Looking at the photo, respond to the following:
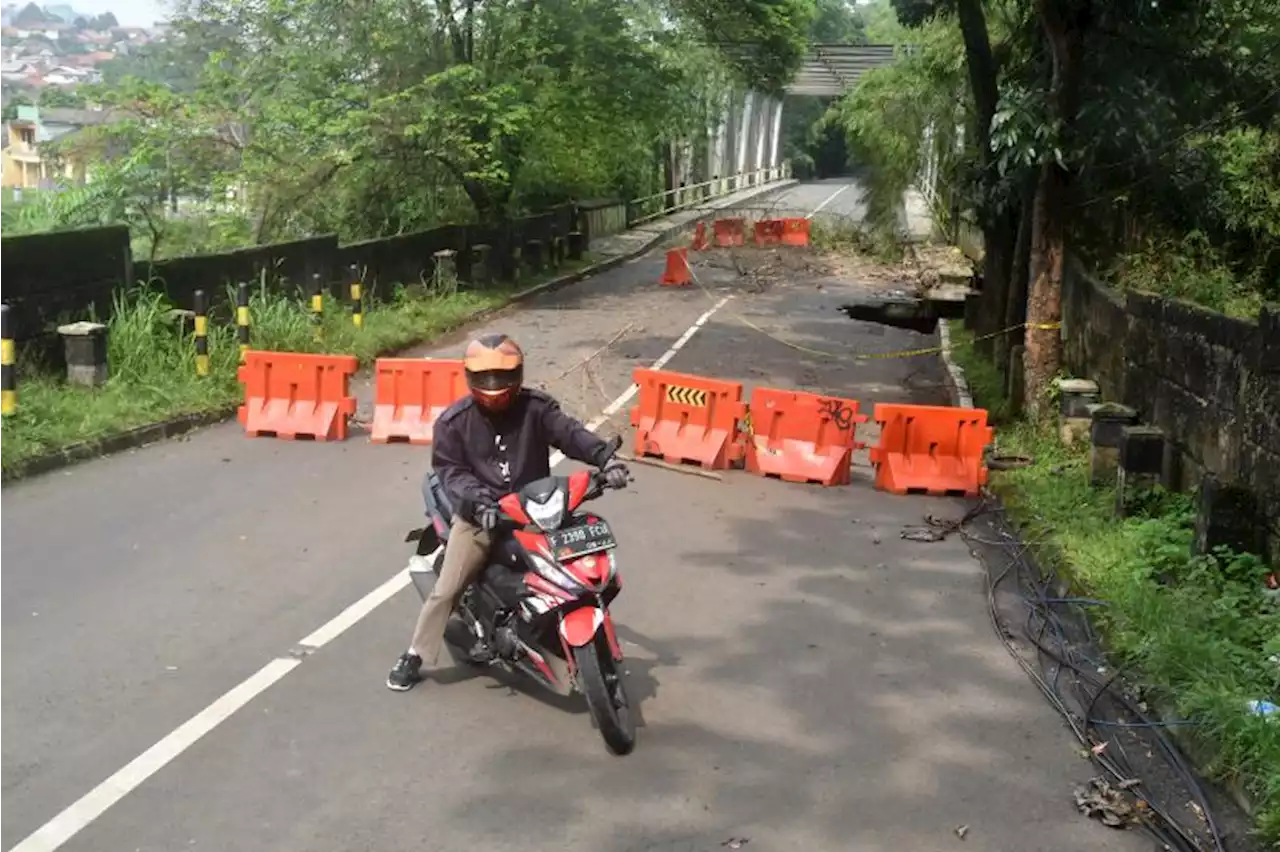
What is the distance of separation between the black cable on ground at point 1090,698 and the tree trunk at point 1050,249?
13.8 ft

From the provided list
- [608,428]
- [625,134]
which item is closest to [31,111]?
[625,134]

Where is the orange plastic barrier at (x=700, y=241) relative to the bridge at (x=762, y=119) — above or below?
below

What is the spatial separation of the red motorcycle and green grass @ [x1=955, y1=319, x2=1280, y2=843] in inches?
96.4

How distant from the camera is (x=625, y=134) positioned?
3072 centimetres

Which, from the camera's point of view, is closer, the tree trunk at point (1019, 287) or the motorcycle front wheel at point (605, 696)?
the motorcycle front wheel at point (605, 696)

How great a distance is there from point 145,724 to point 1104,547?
5.81 meters

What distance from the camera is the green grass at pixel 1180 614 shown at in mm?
5383

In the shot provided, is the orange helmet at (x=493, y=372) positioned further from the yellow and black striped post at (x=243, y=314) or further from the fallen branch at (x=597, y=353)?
the fallen branch at (x=597, y=353)

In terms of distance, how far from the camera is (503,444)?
20.3ft

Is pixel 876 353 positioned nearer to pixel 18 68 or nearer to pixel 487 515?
pixel 487 515

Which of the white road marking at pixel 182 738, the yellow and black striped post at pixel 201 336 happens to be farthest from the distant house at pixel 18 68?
the white road marking at pixel 182 738

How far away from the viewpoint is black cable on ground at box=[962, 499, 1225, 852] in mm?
5117

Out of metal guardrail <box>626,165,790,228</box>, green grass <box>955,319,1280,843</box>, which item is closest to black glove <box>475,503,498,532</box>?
green grass <box>955,319,1280,843</box>

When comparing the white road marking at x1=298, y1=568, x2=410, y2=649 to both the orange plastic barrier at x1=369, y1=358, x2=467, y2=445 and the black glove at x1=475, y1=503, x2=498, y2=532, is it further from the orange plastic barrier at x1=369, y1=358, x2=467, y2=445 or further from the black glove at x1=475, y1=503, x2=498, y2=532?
the orange plastic barrier at x1=369, y1=358, x2=467, y2=445
